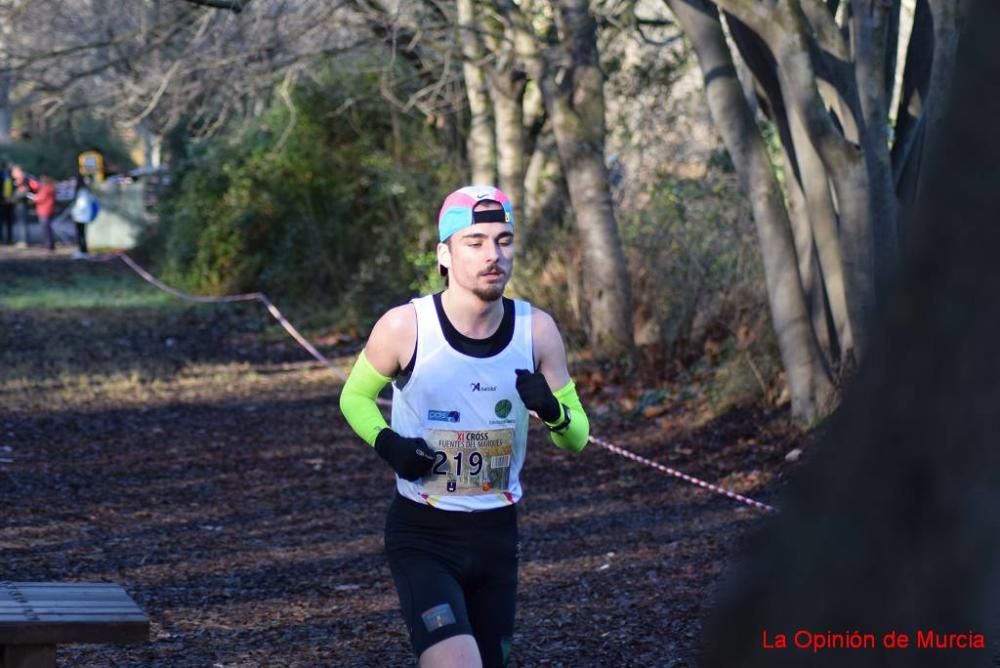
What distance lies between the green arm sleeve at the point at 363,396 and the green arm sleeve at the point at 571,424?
1.79ft

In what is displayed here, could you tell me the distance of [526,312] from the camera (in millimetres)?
4840

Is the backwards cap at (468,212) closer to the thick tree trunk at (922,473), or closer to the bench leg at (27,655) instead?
the bench leg at (27,655)

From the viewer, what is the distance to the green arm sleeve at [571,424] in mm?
4793

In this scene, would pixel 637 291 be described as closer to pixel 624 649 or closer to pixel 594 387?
pixel 594 387

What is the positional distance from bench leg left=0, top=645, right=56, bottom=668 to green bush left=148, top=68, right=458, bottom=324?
13.7 metres

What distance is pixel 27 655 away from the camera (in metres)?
4.43

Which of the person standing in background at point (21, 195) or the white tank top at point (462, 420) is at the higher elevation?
the person standing in background at point (21, 195)

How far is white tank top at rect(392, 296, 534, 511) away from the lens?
15.1 feet

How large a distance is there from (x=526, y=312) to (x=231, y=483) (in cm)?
634

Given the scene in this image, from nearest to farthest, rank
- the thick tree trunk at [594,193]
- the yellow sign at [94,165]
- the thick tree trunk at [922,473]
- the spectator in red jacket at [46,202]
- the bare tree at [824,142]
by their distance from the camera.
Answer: the thick tree trunk at [922,473] < the bare tree at [824,142] < the thick tree trunk at [594,193] < the spectator in red jacket at [46,202] < the yellow sign at [94,165]

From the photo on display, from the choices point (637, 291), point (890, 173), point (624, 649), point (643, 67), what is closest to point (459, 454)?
point (624, 649)

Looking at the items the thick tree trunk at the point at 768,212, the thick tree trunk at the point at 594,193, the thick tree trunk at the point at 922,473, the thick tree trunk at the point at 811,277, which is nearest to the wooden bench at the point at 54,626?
the thick tree trunk at the point at 922,473

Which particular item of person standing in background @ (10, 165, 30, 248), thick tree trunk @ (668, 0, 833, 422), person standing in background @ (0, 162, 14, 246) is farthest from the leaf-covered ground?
person standing in background @ (10, 165, 30, 248)

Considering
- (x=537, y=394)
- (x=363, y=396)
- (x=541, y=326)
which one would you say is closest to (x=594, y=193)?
(x=541, y=326)
